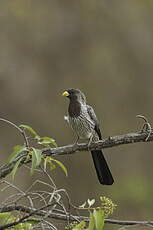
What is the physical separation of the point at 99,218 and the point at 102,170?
6.73ft

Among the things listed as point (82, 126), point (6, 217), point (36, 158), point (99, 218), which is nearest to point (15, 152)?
point (36, 158)

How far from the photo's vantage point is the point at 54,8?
32.1ft

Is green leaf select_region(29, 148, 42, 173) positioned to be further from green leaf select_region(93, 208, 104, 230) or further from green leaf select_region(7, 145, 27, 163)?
green leaf select_region(93, 208, 104, 230)

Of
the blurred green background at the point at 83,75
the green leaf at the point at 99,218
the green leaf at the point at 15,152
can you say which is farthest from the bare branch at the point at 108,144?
the blurred green background at the point at 83,75

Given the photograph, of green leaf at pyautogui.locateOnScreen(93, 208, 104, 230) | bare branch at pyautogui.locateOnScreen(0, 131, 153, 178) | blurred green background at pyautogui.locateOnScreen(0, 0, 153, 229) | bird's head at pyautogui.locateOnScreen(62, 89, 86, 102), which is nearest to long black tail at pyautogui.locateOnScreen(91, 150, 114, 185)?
bird's head at pyautogui.locateOnScreen(62, 89, 86, 102)

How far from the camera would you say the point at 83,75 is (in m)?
9.78

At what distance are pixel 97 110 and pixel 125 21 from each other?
1.31 metres

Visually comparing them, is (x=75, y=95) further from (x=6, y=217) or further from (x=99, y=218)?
(x=99, y=218)

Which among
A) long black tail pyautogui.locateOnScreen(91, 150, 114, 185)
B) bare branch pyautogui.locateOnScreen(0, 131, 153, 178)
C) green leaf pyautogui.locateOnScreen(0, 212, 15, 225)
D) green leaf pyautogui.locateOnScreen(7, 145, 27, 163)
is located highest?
long black tail pyautogui.locateOnScreen(91, 150, 114, 185)

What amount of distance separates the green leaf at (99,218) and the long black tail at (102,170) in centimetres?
192

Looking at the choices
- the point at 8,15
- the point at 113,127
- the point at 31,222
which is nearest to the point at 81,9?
the point at 8,15

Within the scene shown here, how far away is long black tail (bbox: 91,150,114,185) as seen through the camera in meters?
4.39

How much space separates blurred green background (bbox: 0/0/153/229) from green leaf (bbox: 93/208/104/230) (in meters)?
6.61

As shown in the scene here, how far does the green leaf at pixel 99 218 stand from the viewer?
2375 millimetres
